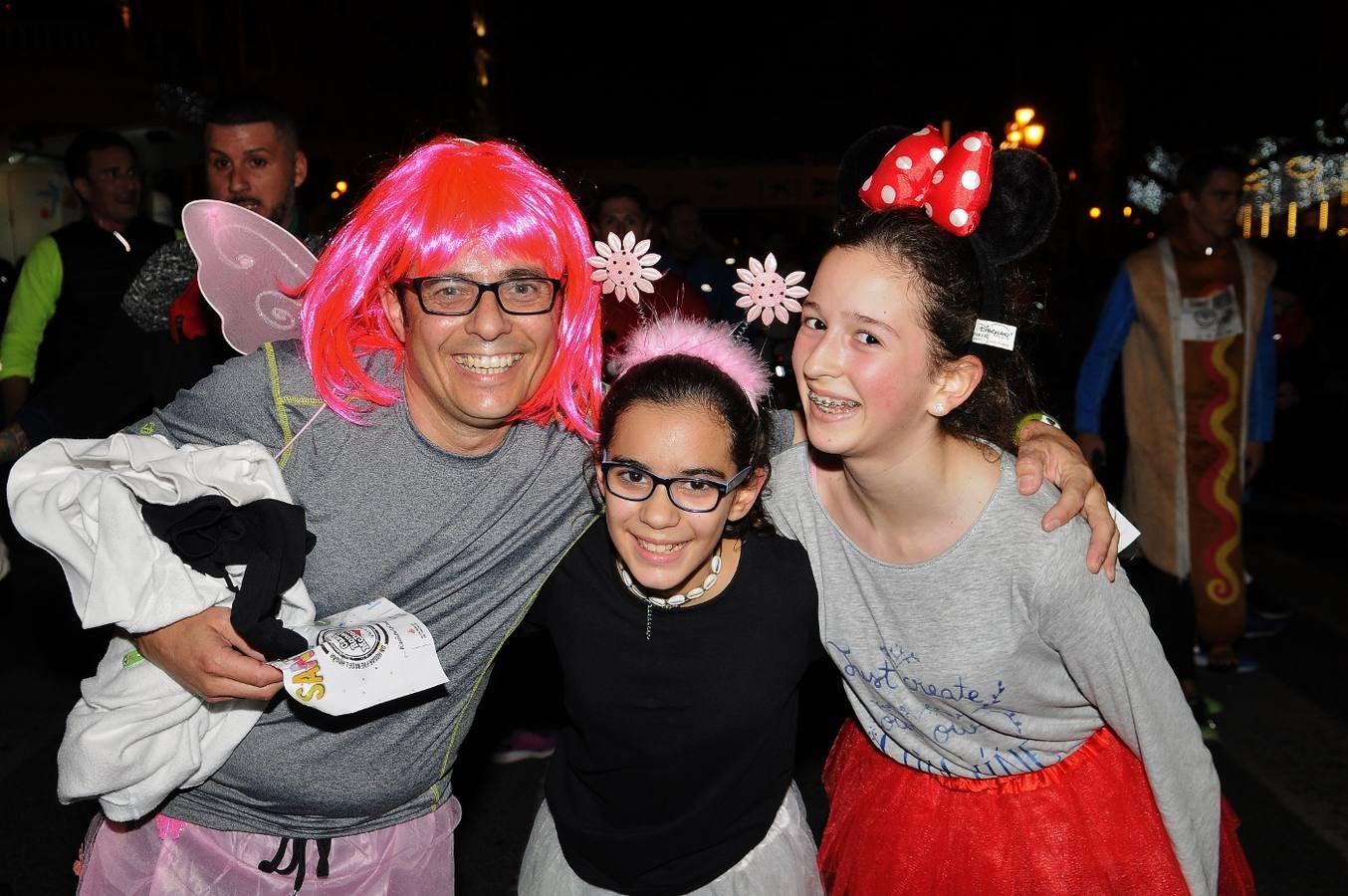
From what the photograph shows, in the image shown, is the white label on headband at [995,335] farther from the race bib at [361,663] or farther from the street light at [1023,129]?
the street light at [1023,129]

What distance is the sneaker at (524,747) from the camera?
4.77 m

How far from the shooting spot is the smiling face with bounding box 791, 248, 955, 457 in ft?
7.38

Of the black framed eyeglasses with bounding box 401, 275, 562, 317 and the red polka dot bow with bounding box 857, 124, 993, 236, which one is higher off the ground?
the red polka dot bow with bounding box 857, 124, 993, 236

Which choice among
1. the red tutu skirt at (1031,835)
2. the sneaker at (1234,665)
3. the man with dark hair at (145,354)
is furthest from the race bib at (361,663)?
the sneaker at (1234,665)

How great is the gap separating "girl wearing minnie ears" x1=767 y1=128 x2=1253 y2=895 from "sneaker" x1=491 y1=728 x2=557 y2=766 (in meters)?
2.44

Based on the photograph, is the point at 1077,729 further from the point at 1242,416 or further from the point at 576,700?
the point at 1242,416

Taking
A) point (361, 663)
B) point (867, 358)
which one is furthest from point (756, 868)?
point (867, 358)

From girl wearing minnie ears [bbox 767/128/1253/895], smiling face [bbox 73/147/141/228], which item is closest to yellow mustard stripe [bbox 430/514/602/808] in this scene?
girl wearing minnie ears [bbox 767/128/1253/895]

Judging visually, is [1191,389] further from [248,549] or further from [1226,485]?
[248,549]

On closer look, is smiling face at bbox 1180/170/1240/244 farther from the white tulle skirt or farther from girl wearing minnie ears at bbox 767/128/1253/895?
the white tulle skirt

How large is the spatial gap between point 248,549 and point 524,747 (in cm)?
305

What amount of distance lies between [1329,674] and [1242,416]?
1.50 meters

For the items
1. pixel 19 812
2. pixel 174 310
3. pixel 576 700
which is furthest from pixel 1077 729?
pixel 19 812

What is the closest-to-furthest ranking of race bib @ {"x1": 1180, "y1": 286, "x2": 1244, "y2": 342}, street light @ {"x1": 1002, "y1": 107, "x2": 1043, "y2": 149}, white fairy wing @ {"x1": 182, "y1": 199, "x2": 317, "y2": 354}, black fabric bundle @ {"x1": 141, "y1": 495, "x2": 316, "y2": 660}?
black fabric bundle @ {"x1": 141, "y1": 495, "x2": 316, "y2": 660} → white fairy wing @ {"x1": 182, "y1": 199, "x2": 317, "y2": 354} → race bib @ {"x1": 1180, "y1": 286, "x2": 1244, "y2": 342} → street light @ {"x1": 1002, "y1": 107, "x2": 1043, "y2": 149}
